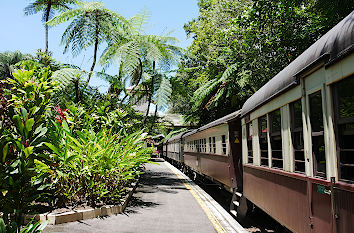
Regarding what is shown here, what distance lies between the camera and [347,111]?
125 inches

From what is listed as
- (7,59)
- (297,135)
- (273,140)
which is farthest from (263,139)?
(7,59)

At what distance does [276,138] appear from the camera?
5.54m

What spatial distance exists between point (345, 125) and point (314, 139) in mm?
667

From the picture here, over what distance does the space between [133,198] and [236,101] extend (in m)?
11.3

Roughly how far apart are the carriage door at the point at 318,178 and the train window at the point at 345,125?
320 millimetres

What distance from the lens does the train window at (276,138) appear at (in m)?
5.30

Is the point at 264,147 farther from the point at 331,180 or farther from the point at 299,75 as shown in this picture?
the point at 331,180

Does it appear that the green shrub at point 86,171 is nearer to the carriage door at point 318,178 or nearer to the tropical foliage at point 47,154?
the tropical foliage at point 47,154

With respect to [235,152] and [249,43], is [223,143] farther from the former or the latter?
[249,43]

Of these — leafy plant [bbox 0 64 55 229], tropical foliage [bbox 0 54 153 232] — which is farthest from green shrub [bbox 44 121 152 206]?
leafy plant [bbox 0 64 55 229]

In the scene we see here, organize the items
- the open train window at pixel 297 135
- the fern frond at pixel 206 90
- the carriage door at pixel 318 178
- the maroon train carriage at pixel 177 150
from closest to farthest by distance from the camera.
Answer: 1. the carriage door at pixel 318 178
2. the open train window at pixel 297 135
3. the fern frond at pixel 206 90
4. the maroon train carriage at pixel 177 150

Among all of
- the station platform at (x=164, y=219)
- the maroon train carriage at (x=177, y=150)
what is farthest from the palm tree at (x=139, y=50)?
the maroon train carriage at (x=177, y=150)

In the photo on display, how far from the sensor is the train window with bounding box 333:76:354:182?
3137mm

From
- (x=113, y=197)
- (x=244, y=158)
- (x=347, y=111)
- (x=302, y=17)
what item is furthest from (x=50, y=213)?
(x=302, y=17)
